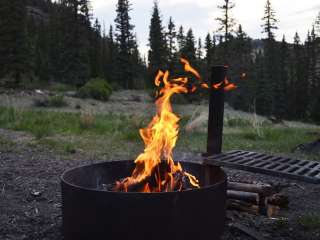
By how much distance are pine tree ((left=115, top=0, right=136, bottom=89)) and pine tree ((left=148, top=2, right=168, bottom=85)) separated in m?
2.44

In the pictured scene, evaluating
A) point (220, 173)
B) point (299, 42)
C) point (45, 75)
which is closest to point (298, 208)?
point (220, 173)

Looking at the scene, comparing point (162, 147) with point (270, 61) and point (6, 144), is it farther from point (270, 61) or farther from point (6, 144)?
point (270, 61)

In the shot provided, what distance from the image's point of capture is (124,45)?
141 ft

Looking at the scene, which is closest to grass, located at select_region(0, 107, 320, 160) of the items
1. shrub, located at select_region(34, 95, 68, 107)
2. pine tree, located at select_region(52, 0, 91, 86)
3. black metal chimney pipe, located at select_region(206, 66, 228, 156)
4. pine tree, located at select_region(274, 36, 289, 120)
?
black metal chimney pipe, located at select_region(206, 66, 228, 156)

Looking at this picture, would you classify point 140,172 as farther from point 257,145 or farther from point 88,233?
point 257,145

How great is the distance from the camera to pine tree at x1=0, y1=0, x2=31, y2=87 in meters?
26.6

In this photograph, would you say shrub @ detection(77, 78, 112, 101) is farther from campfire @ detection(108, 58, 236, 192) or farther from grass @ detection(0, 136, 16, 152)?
campfire @ detection(108, 58, 236, 192)

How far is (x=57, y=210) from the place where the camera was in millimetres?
4512

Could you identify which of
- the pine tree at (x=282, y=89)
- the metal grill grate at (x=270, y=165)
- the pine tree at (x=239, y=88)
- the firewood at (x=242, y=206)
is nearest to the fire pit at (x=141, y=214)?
the metal grill grate at (x=270, y=165)

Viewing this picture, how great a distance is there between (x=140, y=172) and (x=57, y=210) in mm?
1366

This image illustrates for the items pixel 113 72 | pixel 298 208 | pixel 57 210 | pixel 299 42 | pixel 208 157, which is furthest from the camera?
pixel 299 42

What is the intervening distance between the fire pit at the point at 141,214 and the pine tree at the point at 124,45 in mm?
40049

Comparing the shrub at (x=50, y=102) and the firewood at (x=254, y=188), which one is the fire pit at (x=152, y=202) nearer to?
the firewood at (x=254, y=188)

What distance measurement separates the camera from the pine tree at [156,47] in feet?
135
